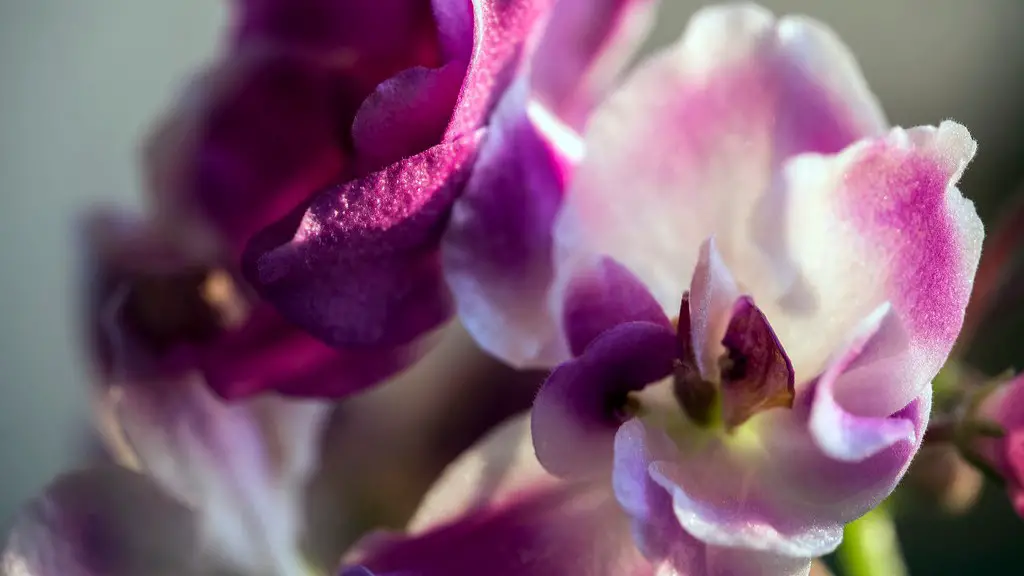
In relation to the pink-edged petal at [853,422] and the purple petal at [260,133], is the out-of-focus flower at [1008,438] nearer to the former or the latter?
the pink-edged petal at [853,422]

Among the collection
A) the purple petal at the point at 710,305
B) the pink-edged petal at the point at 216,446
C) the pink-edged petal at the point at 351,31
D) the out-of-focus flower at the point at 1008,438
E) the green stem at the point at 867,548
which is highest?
the pink-edged petal at the point at 351,31

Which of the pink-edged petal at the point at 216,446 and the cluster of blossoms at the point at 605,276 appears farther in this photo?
the pink-edged petal at the point at 216,446

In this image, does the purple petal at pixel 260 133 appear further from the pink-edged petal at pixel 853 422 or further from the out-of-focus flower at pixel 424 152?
the pink-edged petal at pixel 853 422

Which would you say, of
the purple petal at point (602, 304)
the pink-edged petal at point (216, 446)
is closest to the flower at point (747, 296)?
the purple petal at point (602, 304)

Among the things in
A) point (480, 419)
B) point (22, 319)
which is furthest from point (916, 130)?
point (22, 319)

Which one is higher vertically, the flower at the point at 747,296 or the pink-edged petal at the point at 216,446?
the flower at the point at 747,296

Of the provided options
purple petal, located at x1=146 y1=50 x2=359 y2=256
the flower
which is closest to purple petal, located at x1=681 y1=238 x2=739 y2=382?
the flower
